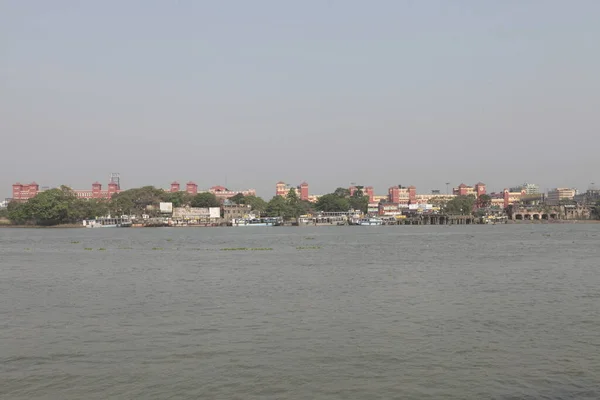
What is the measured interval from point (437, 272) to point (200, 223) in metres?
161

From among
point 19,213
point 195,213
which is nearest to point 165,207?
point 195,213

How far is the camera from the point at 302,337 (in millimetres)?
17516

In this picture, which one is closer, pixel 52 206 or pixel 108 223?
pixel 52 206

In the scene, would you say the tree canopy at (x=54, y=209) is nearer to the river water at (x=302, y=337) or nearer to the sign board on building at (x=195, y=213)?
the sign board on building at (x=195, y=213)

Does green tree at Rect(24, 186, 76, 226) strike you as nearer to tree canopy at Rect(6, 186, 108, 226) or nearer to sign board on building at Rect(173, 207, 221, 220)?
tree canopy at Rect(6, 186, 108, 226)

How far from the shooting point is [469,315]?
67.8ft

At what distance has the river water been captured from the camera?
13.0m

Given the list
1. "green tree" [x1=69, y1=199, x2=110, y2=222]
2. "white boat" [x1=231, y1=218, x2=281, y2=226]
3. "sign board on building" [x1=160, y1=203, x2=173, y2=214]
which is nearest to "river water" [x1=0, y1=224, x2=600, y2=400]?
"green tree" [x1=69, y1=199, x2=110, y2=222]

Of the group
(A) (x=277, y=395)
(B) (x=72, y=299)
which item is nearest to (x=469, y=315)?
(A) (x=277, y=395)

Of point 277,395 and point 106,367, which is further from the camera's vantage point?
point 106,367

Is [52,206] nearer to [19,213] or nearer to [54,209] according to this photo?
[54,209]

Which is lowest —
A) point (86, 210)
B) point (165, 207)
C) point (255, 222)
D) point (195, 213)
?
point (255, 222)

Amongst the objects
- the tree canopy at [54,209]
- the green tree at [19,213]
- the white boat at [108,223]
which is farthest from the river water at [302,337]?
the green tree at [19,213]

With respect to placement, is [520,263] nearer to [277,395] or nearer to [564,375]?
[564,375]
